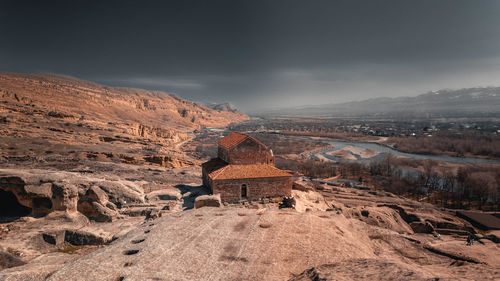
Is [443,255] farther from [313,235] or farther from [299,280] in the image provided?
[299,280]

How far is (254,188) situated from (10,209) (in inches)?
723

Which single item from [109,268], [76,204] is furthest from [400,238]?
[76,204]

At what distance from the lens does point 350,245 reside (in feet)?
37.2

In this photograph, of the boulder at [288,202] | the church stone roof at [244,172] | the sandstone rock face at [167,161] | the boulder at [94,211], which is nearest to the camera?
the boulder at [94,211]

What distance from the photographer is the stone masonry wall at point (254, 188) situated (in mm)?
21906

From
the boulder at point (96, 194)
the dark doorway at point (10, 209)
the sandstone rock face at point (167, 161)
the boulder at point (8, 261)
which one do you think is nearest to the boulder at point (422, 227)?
the boulder at point (96, 194)

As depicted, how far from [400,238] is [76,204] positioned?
21170mm

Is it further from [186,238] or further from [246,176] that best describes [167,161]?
[186,238]

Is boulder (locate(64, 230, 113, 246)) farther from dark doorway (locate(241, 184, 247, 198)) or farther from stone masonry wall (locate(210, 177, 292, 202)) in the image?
dark doorway (locate(241, 184, 247, 198))

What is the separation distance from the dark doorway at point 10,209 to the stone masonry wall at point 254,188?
1340 centimetres

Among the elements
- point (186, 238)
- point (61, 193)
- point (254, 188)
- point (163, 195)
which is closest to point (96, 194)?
point (61, 193)

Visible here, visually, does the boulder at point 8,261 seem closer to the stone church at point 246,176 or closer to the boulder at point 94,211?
the boulder at point 94,211

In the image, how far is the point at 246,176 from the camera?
22.3 meters

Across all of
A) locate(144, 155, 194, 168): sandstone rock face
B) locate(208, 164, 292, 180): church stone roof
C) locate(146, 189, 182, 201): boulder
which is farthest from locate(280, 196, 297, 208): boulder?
locate(144, 155, 194, 168): sandstone rock face
